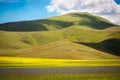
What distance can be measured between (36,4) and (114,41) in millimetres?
4392

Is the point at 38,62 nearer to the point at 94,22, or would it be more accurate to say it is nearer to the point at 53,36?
the point at 53,36

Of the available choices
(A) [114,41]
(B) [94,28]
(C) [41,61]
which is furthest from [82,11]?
(C) [41,61]

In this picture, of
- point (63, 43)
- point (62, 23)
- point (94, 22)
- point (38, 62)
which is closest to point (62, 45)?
point (63, 43)

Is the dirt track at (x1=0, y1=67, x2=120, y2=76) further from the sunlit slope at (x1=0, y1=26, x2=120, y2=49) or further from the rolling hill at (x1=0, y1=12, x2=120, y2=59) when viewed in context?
the sunlit slope at (x1=0, y1=26, x2=120, y2=49)

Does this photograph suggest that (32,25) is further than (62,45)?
Yes

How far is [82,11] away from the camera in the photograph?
611 inches

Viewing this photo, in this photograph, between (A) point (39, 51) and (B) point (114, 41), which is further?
(B) point (114, 41)

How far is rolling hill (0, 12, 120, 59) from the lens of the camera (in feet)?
48.3

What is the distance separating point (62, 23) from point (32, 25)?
1.64 meters

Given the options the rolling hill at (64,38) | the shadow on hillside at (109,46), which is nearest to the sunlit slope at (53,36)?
the rolling hill at (64,38)

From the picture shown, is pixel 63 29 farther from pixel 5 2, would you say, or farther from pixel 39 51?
pixel 5 2

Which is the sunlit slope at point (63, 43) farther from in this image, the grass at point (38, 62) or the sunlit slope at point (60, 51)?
the grass at point (38, 62)

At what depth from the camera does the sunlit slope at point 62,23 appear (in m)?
14.8

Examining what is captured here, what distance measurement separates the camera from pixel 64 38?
49.5 ft
